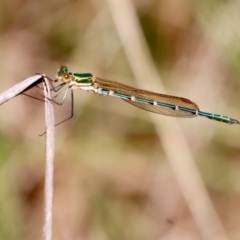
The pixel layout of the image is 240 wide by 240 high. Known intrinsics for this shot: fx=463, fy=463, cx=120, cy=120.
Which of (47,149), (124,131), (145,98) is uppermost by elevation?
(145,98)

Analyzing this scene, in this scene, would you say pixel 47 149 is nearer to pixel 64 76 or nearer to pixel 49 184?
pixel 49 184

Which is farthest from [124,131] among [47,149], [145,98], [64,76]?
[47,149]

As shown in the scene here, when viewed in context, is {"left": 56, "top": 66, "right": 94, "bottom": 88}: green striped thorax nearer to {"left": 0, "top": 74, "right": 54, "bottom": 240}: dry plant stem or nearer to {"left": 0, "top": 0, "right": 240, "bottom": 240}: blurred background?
{"left": 0, "top": 0, "right": 240, "bottom": 240}: blurred background

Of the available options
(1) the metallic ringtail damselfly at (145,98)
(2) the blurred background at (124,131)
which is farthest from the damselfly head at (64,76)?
(2) the blurred background at (124,131)

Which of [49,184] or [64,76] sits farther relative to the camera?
[64,76]

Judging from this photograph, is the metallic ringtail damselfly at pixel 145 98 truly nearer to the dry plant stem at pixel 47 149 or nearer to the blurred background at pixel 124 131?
the blurred background at pixel 124 131

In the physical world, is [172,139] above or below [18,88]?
above
